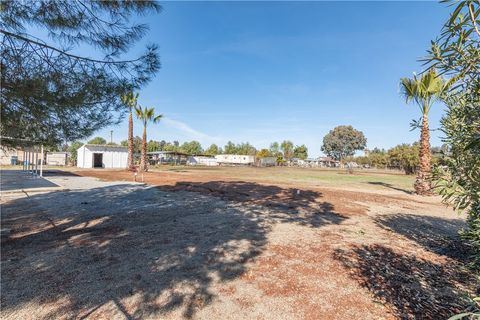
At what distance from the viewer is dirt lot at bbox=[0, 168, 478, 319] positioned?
320cm

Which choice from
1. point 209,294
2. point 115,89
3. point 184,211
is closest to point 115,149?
point 184,211

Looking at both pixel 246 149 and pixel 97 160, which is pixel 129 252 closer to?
pixel 97 160

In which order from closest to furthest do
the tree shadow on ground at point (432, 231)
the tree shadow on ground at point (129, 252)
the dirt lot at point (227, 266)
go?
the dirt lot at point (227, 266)
the tree shadow on ground at point (129, 252)
the tree shadow on ground at point (432, 231)

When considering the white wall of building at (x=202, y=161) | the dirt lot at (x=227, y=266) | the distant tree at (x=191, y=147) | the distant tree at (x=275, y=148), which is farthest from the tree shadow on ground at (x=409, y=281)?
the distant tree at (x=275, y=148)

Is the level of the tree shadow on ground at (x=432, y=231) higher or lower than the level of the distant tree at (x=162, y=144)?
lower

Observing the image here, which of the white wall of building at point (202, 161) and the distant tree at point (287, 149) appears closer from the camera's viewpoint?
the white wall of building at point (202, 161)

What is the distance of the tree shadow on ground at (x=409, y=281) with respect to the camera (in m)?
3.24

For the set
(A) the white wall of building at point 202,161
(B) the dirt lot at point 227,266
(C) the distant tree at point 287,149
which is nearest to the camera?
(B) the dirt lot at point 227,266

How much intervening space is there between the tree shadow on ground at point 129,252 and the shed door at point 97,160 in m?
32.7

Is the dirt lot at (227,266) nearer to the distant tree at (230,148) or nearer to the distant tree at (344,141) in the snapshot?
the distant tree at (344,141)

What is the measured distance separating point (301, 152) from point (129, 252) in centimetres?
10178

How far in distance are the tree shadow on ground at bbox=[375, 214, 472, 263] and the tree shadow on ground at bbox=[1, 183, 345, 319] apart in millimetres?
1779

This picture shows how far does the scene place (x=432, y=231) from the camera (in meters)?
7.20

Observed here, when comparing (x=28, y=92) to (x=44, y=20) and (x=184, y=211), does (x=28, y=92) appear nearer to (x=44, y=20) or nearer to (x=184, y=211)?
(x=44, y=20)
